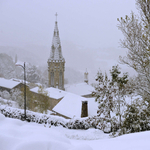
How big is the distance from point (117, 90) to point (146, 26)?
272cm

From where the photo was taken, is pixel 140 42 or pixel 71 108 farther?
pixel 71 108

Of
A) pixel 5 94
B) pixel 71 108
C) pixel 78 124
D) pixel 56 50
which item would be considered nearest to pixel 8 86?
pixel 5 94

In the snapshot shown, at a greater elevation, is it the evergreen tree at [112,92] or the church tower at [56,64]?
the church tower at [56,64]

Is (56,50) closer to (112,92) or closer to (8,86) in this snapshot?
(8,86)

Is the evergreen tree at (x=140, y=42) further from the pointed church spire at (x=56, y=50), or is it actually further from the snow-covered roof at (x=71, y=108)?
the pointed church spire at (x=56, y=50)

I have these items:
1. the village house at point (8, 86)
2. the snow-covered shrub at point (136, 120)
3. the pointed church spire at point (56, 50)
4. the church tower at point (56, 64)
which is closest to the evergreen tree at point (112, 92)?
the snow-covered shrub at point (136, 120)

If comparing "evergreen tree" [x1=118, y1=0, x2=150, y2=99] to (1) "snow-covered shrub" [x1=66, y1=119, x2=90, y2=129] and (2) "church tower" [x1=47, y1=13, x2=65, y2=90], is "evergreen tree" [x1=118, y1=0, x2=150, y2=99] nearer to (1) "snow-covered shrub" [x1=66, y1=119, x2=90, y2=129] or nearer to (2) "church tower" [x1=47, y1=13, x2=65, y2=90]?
(1) "snow-covered shrub" [x1=66, y1=119, x2=90, y2=129]

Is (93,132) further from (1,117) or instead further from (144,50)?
(1,117)

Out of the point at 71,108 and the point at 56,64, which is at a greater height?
the point at 56,64

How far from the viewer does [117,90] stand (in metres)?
6.39

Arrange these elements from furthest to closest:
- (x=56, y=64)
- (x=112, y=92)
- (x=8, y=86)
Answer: (x=56, y=64) < (x=8, y=86) < (x=112, y=92)

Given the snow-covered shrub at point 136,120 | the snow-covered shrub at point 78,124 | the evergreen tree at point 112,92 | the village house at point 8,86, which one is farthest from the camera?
the village house at point 8,86

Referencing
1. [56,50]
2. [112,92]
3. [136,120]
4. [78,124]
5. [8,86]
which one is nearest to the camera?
[136,120]

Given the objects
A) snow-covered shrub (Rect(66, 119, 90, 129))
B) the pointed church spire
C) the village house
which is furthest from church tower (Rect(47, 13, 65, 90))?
snow-covered shrub (Rect(66, 119, 90, 129))
